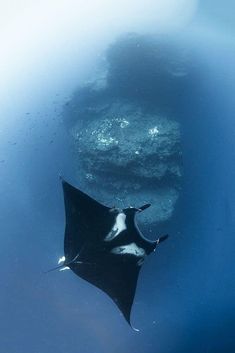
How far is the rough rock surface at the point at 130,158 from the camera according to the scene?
1016 centimetres

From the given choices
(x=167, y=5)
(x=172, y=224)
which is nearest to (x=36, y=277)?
(x=172, y=224)

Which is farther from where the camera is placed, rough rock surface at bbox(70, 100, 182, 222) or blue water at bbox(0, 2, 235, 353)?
blue water at bbox(0, 2, 235, 353)

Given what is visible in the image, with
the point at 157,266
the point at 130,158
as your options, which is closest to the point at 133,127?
the point at 130,158

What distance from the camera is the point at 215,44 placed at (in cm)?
1717

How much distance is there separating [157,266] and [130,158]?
4.90 meters

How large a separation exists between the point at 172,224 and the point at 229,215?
347 centimetres

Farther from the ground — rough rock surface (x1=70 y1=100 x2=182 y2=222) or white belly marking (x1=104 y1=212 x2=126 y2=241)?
white belly marking (x1=104 y1=212 x2=126 y2=241)

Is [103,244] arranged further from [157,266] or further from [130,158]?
[157,266]

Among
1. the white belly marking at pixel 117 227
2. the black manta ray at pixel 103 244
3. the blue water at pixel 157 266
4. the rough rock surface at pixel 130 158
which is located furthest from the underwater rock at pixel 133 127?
the white belly marking at pixel 117 227

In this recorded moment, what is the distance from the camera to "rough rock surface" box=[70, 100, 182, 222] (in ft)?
33.3

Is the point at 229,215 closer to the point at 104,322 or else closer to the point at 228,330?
the point at 228,330

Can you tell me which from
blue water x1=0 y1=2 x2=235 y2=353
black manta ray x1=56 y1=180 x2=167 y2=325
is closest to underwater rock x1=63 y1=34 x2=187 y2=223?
blue water x1=0 y1=2 x2=235 y2=353

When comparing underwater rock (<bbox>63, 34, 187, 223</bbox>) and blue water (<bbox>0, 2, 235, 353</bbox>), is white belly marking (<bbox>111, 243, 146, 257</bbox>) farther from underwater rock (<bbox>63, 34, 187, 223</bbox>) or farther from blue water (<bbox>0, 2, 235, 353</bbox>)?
blue water (<bbox>0, 2, 235, 353</bbox>)

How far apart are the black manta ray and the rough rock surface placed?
6.25m
